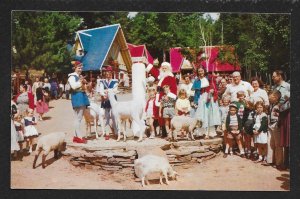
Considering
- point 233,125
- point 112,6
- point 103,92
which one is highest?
point 112,6

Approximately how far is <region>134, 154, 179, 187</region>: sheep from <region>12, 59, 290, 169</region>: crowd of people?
0.38m

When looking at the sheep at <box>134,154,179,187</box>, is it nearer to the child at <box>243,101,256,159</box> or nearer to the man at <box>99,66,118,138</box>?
the man at <box>99,66,118,138</box>

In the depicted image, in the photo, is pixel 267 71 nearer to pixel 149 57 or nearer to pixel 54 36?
pixel 149 57

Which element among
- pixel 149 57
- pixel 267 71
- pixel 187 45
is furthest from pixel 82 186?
pixel 267 71

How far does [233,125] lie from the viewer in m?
6.09

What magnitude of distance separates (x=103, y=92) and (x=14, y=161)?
4.55 feet

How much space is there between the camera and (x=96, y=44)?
6.16 metres

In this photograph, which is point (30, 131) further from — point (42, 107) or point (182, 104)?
point (182, 104)

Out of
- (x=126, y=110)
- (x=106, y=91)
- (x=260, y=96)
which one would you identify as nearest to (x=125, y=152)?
(x=126, y=110)

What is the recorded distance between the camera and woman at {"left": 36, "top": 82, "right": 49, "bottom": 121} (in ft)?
19.9

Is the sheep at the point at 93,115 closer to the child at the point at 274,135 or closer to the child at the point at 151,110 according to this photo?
the child at the point at 151,110

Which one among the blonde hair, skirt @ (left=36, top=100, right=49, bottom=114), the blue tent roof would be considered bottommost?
skirt @ (left=36, top=100, right=49, bottom=114)

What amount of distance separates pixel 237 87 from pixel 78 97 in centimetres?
198

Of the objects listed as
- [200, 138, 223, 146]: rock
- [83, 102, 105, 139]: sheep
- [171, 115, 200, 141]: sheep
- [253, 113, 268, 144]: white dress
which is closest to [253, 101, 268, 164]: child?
[253, 113, 268, 144]: white dress
